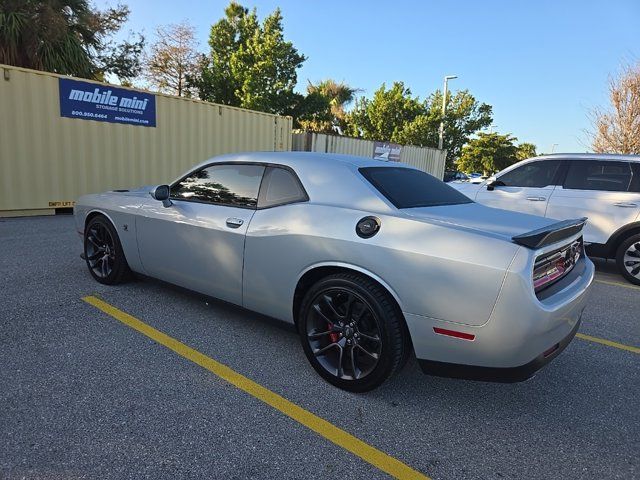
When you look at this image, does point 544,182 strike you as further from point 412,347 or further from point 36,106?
point 36,106

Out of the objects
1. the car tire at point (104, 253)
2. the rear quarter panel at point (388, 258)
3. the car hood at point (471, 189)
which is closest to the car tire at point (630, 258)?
the car hood at point (471, 189)

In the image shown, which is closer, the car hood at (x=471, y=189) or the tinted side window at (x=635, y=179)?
the tinted side window at (x=635, y=179)

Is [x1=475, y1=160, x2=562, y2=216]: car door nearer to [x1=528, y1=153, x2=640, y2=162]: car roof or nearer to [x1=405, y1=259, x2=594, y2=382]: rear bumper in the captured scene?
[x1=528, y1=153, x2=640, y2=162]: car roof

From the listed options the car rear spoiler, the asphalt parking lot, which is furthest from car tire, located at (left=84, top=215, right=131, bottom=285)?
the car rear spoiler

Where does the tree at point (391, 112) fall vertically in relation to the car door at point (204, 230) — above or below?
above

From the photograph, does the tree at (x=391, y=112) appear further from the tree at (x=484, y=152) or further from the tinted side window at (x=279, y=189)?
the tinted side window at (x=279, y=189)

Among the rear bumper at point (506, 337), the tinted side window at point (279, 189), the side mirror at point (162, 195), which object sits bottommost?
the rear bumper at point (506, 337)

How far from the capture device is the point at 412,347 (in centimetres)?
255

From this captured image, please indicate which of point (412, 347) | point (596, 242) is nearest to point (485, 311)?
point (412, 347)

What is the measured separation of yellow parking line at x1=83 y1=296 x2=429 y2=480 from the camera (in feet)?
6.73

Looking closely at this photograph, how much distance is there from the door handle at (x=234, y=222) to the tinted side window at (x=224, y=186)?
5.1 inches

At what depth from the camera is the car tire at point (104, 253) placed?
14.0 feet

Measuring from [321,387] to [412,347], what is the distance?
2.10ft

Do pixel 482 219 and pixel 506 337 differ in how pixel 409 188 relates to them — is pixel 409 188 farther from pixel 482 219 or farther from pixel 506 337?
pixel 506 337
